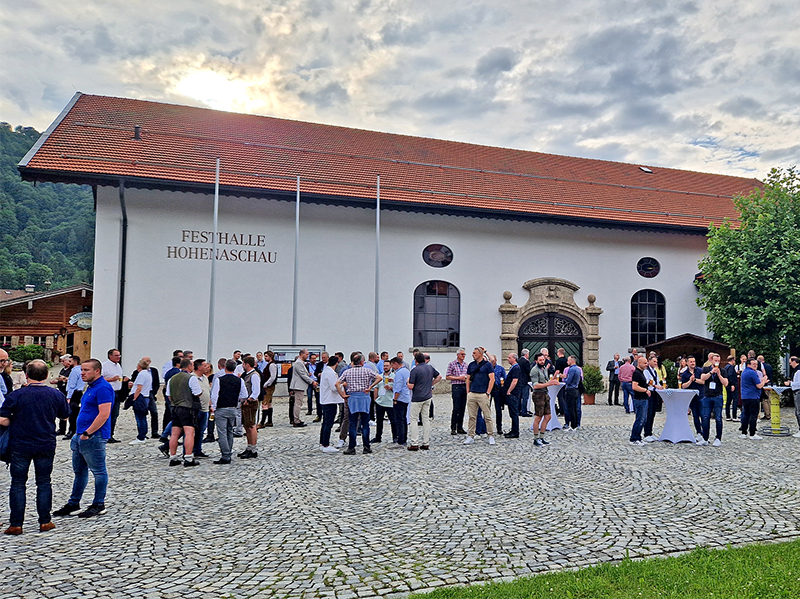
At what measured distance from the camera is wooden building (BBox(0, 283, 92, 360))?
35.0m

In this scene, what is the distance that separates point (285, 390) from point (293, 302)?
2.77 meters

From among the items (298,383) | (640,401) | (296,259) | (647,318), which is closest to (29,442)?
(298,383)

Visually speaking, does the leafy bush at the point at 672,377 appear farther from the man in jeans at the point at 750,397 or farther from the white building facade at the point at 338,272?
the man in jeans at the point at 750,397

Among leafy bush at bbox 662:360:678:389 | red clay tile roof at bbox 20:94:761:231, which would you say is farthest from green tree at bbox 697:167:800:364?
red clay tile roof at bbox 20:94:761:231

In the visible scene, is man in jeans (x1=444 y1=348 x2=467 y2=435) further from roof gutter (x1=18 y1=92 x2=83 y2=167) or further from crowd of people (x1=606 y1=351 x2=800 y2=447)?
roof gutter (x1=18 y1=92 x2=83 y2=167)

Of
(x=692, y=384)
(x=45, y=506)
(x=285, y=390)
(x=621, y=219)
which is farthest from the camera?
(x=621, y=219)

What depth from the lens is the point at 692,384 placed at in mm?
11820

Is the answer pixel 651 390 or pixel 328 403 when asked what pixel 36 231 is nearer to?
pixel 328 403

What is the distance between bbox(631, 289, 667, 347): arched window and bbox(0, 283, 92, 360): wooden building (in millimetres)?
28916

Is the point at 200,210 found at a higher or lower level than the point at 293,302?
higher

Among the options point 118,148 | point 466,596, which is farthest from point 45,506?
point 118,148

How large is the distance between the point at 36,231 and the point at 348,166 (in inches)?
1989

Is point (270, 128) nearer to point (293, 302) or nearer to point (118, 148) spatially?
point (118, 148)

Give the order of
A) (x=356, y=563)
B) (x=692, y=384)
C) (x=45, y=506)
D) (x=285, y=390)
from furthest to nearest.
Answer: (x=285, y=390), (x=692, y=384), (x=45, y=506), (x=356, y=563)
